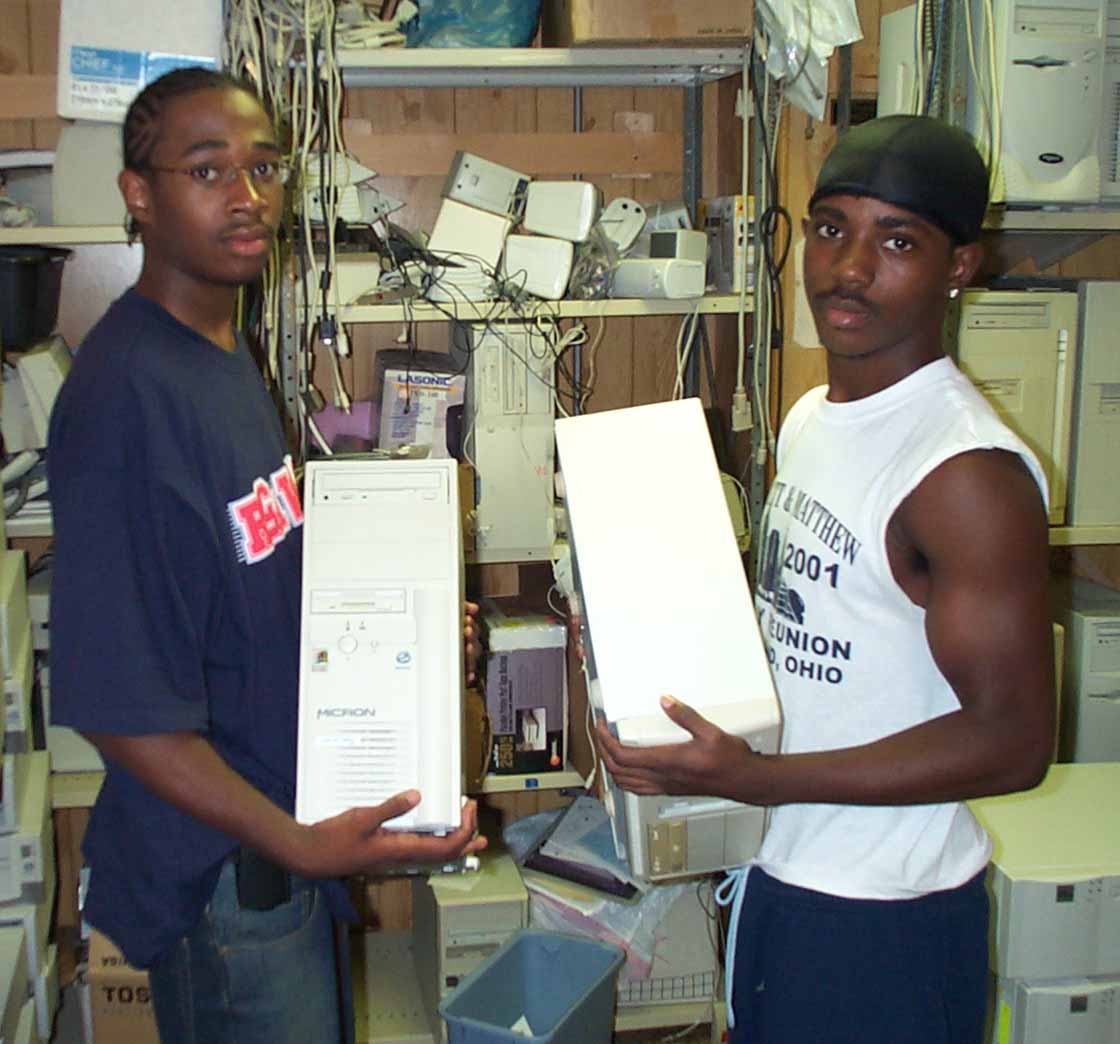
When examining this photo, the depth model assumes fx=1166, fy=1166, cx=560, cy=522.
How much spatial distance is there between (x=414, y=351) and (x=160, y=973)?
4.53ft

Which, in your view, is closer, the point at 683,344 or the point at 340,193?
the point at 340,193

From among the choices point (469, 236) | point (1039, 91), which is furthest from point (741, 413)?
point (1039, 91)

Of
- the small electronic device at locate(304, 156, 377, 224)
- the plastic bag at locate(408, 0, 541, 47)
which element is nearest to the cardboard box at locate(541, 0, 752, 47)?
the plastic bag at locate(408, 0, 541, 47)

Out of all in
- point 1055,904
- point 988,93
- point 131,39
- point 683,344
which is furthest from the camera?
point 683,344

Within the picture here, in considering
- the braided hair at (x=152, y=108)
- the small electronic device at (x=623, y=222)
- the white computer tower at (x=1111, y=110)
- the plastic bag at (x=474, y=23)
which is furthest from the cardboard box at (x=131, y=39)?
the white computer tower at (x=1111, y=110)

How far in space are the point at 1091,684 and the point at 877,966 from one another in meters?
1.18

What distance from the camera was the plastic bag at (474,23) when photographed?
214 centimetres

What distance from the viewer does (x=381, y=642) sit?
1.20 m

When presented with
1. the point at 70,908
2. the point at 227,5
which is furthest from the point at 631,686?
the point at 70,908

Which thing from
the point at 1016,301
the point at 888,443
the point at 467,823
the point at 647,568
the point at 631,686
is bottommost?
the point at 467,823

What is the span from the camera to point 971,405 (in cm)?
112

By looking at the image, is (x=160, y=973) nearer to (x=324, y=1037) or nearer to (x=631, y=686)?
(x=324, y=1037)

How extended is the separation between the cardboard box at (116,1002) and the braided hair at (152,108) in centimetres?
155

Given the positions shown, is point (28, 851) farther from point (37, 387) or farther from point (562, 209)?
point (562, 209)
